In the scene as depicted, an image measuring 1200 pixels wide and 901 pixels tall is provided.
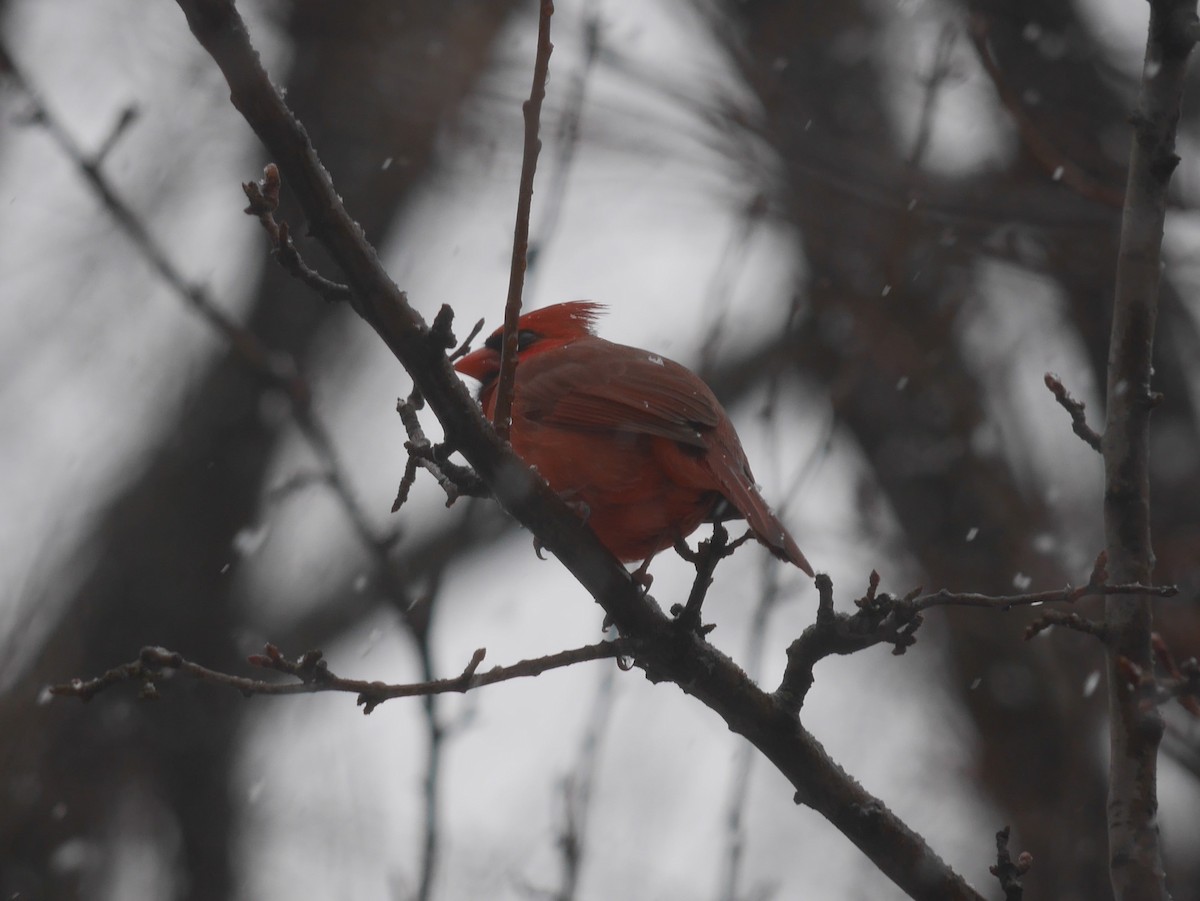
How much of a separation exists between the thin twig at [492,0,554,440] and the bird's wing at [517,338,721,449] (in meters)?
0.95

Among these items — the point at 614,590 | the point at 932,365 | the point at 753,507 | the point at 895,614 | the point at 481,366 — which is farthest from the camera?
the point at 932,365

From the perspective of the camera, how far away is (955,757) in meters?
6.75

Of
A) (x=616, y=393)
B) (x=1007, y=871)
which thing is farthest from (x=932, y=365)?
(x=1007, y=871)

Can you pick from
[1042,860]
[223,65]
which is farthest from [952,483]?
[223,65]

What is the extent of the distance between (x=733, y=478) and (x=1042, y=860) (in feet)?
12.2

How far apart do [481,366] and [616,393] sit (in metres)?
0.85

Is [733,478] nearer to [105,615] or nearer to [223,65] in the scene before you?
[223,65]

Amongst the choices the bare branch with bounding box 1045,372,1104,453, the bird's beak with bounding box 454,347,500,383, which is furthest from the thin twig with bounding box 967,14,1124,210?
the bird's beak with bounding box 454,347,500,383

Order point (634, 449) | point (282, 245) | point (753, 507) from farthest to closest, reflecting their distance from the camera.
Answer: point (634, 449) < point (753, 507) < point (282, 245)

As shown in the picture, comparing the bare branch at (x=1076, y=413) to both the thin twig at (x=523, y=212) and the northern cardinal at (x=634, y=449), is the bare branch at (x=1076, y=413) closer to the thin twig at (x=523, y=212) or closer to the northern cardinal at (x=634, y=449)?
the northern cardinal at (x=634, y=449)

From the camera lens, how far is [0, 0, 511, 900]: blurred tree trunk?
20.5ft

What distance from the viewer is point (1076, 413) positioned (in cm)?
269

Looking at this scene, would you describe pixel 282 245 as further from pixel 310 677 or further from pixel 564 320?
pixel 564 320

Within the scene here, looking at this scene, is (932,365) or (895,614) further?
(932,365)
